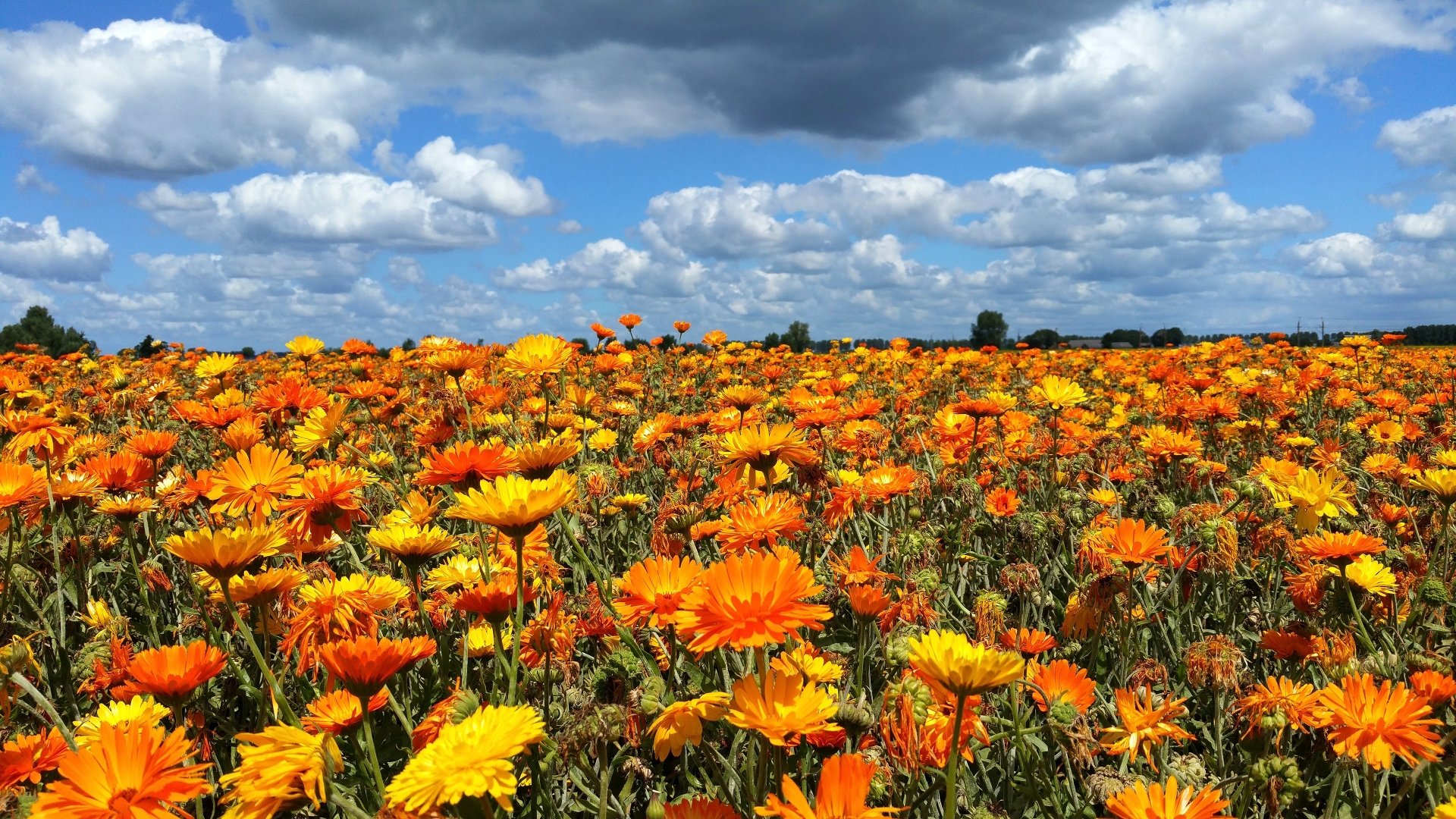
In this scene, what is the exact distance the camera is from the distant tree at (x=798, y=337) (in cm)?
1449

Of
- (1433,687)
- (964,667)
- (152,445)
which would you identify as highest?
(152,445)

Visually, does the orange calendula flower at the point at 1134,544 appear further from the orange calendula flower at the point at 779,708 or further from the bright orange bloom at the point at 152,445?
the bright orange bloom at the point at 152,445

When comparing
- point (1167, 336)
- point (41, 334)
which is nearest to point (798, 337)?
point (1167, 336)

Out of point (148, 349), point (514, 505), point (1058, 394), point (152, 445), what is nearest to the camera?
point (514, 505)

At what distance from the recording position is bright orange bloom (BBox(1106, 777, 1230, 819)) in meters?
1.22

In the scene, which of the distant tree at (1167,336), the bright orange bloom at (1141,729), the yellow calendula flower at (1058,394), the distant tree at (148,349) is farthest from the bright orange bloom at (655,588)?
the distant tree at (1167,336)

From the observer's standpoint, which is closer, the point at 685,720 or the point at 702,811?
the point at 702,811

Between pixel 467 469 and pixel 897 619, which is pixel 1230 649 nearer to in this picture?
pixel 897 619

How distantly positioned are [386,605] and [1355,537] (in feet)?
8.17

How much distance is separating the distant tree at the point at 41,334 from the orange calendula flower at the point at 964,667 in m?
27.3

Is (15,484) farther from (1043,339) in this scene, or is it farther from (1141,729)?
(1043,339)

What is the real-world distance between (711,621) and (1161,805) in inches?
29.0

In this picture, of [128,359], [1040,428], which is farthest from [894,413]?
[128,359]

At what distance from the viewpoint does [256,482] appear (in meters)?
2.14
